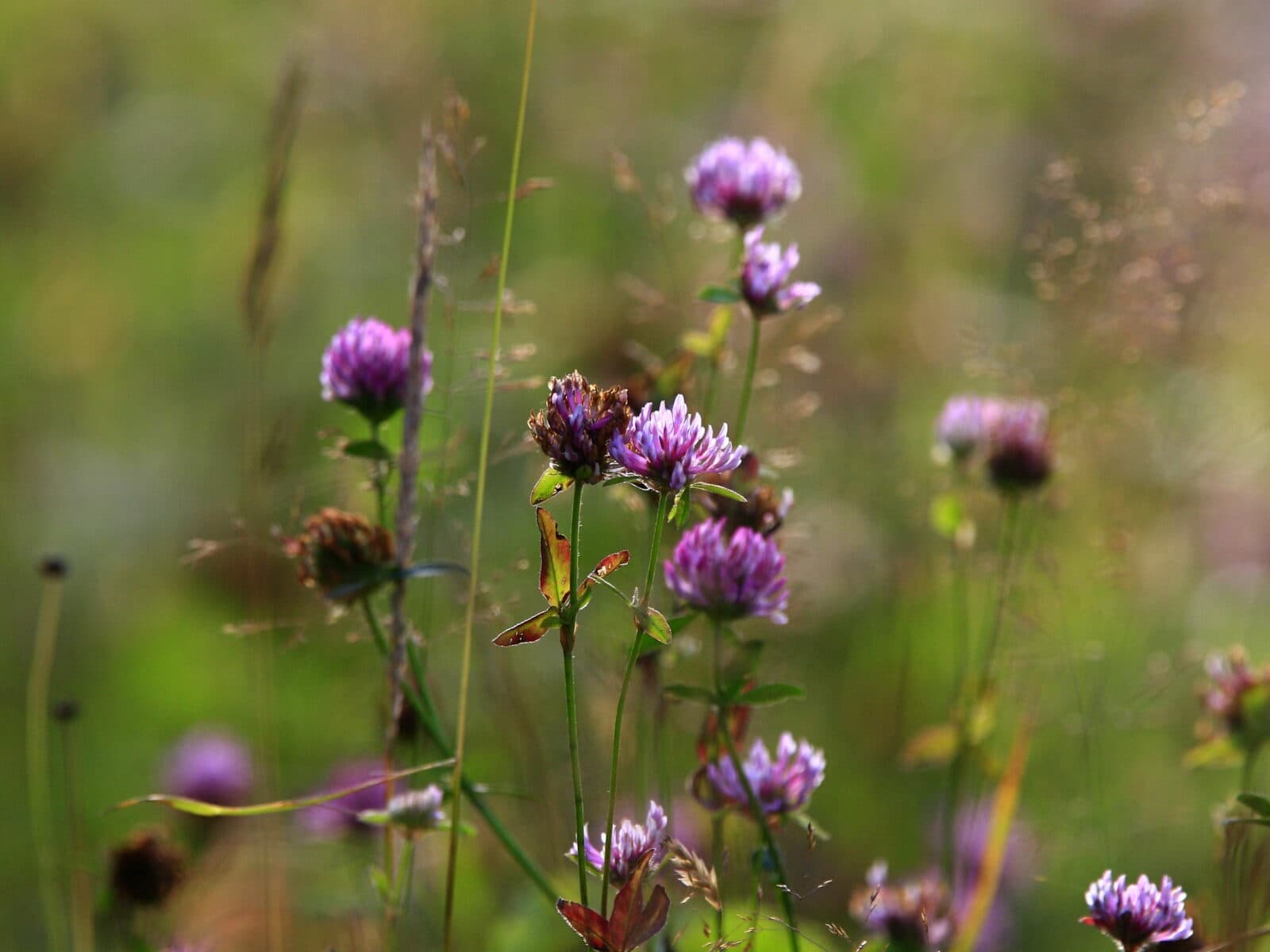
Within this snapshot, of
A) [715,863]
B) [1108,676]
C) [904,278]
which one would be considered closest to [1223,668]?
[715,863]

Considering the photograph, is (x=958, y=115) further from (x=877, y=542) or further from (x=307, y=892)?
(x=307, y=892)

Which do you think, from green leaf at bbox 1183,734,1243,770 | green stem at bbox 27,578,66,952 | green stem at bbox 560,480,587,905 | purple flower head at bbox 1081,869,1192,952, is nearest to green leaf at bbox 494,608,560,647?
green stem at bbox 560,480,587,905

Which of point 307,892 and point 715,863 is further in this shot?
point 307,892

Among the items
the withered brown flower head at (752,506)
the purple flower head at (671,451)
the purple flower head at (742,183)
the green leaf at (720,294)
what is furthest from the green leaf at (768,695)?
the purple flower head at (742,183)

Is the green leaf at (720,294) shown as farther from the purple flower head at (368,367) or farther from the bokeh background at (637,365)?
the purple flower head at (368,367)

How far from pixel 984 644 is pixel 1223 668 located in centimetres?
86

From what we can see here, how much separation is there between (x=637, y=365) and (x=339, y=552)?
48.6 inches

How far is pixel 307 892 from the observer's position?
1812mm

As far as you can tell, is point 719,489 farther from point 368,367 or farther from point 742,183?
point 742,183

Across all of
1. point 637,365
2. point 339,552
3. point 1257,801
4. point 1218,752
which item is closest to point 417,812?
point 339,552

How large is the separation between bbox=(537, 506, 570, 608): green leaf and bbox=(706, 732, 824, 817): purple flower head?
0.24m

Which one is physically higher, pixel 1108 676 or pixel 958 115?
pixel 958 115

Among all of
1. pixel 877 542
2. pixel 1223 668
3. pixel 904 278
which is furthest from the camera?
pixel 904 278

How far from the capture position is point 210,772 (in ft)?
6.05
